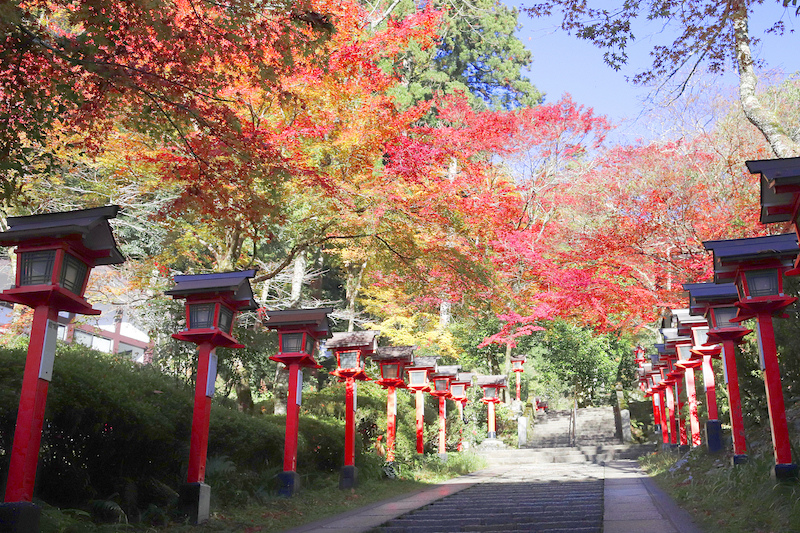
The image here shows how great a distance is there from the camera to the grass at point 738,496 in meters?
5.59

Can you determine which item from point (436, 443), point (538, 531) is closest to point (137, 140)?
point (538, 531)

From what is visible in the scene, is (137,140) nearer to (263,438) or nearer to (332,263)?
(263,438)

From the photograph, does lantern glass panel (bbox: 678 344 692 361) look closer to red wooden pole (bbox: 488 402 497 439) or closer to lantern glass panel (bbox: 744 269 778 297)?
lantern glass panel (bbox: 744 269 778 297)

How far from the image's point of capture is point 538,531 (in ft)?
19.9

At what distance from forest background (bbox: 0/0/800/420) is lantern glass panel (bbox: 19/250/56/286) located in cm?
77

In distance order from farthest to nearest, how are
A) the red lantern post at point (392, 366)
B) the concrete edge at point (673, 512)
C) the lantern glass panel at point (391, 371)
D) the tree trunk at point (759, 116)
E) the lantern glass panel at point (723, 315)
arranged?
the lantern glass panel at point (391, 371) < the red lantern post at point (392, 366) < the tree trunk at point (759, 116) < the lantern glass panel at point (723, 315) < the concrete edge at point (673, 512)

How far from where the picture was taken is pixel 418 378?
15422mm

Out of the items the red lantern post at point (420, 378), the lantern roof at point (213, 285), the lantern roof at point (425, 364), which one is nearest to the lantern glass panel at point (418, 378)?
the red lantern post at point (420, 378)

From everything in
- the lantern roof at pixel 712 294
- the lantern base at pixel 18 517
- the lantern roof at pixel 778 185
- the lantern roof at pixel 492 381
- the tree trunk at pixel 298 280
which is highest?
the tree trunk at pixel 298 280

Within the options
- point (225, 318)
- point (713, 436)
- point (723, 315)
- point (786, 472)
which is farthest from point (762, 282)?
point (225, 318)

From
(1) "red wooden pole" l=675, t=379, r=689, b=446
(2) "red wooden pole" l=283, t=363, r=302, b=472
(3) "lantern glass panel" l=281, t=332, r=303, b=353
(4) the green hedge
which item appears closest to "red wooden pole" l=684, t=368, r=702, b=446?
(1) "red wooden pole" l=675, t=379, r=689, b=446

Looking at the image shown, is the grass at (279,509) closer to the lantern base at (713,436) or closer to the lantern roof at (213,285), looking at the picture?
the lantern roof at (213,285)

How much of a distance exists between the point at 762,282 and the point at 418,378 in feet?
30.6

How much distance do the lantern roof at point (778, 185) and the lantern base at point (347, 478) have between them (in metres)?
7.52
